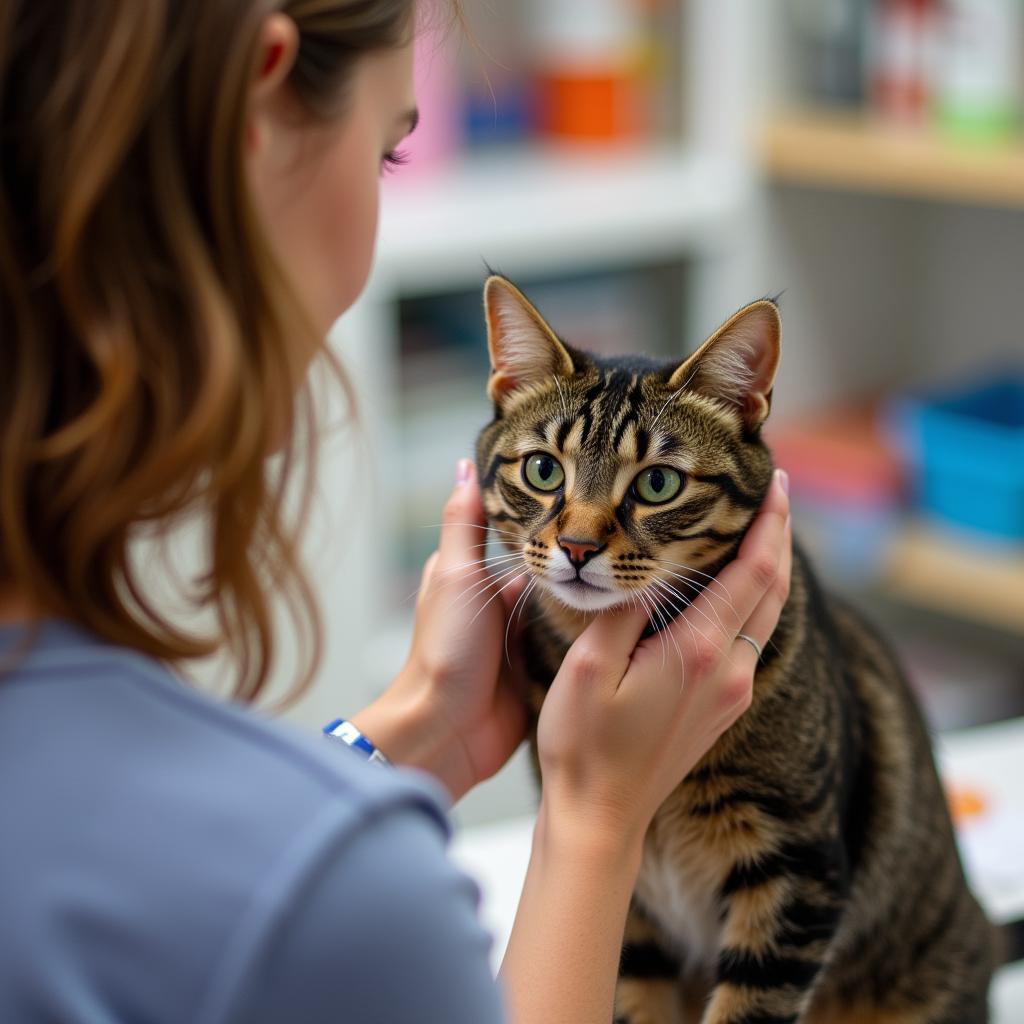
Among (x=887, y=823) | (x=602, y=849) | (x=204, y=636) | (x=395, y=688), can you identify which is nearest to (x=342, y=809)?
(x=204, y=636)

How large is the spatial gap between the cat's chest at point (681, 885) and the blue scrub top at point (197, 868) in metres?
0.41

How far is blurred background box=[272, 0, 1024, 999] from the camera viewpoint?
213 centimetres

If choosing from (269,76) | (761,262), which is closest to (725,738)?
(269,76)

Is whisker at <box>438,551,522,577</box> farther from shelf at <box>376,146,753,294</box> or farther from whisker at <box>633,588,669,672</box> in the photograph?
shelf at <box>376,146,753,294</box>

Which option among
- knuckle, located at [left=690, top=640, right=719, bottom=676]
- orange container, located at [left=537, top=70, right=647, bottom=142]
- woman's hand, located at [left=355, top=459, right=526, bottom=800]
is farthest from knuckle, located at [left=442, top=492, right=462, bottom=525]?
orange container, located at [left=537, top=70, right=647, bottom=142]

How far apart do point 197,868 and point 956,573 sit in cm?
190

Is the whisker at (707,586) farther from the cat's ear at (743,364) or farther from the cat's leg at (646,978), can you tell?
the cat's leg at (646,978)

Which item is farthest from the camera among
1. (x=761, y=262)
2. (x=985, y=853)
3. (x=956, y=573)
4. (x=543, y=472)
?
(x=761, y=262)

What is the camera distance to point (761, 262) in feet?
7.91

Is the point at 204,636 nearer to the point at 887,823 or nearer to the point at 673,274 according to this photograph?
the point at 887,823

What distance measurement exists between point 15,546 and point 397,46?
32 centimetres

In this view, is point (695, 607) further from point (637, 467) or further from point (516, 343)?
point (516, 343)

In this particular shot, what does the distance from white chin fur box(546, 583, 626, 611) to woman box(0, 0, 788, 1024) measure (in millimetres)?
270

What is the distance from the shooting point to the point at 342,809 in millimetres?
532
